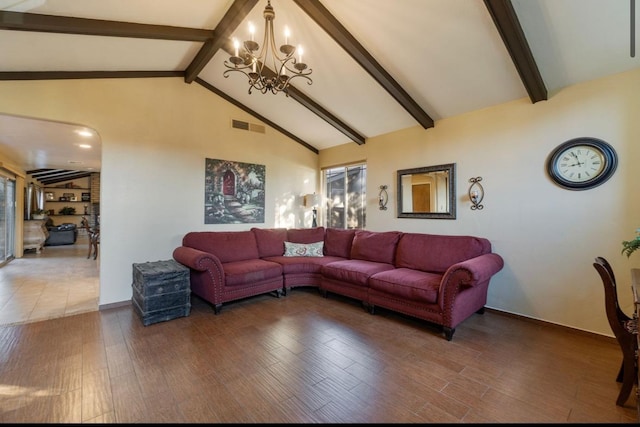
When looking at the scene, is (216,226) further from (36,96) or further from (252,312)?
(36,96)

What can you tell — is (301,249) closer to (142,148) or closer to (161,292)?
(161,292)

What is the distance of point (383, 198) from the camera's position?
4.59m

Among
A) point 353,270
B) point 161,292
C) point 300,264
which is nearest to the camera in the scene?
point 161,292

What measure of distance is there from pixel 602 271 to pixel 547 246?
1375mm

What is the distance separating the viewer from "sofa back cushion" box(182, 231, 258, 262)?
394cm

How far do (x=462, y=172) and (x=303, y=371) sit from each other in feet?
10.2

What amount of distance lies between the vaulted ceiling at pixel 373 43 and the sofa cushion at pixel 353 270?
2.15m

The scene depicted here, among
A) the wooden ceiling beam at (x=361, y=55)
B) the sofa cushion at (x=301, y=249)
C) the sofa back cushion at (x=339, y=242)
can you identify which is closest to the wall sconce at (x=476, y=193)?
the wooden ceiling beam at (x=361, y=55)

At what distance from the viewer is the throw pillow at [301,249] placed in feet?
15.0

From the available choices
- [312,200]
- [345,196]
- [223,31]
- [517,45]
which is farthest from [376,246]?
[223,31]

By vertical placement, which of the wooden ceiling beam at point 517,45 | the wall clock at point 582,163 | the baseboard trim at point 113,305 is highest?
the wooden ceiling beam at point 517,45

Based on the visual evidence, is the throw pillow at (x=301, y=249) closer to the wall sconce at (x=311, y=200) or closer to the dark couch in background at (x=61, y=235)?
the wall sconce at (x=311, y=200)

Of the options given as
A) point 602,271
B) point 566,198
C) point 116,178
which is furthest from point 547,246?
point 116,178

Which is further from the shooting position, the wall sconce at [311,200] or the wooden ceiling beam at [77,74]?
the wall sconce at [311,200]
